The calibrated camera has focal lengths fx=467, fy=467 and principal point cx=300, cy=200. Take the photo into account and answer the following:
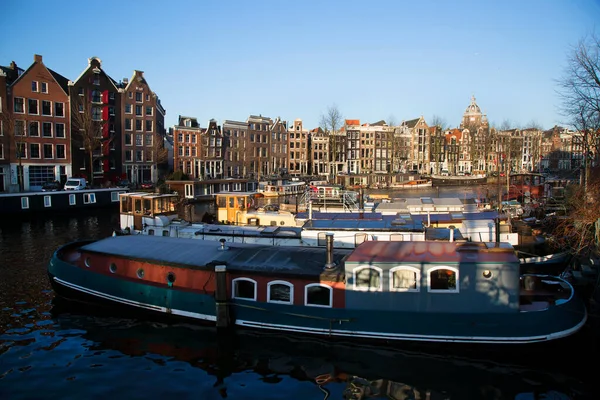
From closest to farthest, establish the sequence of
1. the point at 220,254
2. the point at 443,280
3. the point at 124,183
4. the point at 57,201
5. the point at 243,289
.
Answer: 1. the point at 443,280
2. the point at 243,289
3. the point at 220,254
4. the point at 57,201
5. the point at 124,183

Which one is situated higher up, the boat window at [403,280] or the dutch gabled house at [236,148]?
the dutch gabled house at [236,148]

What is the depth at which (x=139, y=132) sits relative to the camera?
71062mm

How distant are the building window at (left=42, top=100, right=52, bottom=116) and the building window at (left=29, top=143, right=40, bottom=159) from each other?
14.0 ft

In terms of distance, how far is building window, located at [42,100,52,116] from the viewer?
2370 inches

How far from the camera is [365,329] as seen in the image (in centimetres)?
1568

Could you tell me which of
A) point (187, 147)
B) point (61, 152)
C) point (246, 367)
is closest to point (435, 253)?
point (246, 367)

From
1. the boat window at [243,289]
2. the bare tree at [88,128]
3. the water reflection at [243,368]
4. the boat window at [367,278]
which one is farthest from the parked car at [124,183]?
the boat window at [367,278]

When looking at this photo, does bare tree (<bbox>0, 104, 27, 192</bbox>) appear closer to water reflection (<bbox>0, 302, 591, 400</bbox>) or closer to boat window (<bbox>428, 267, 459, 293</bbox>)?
water reflection (<bbox>0, 302, 591, 400</bbox>)

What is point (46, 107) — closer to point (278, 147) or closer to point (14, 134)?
point (14, 134)

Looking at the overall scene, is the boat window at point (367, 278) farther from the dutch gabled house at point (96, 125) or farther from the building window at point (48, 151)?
the building window at point (48, 151)

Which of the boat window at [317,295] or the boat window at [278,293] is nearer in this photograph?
the boat window at [317,295]

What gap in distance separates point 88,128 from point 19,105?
26.8 feet

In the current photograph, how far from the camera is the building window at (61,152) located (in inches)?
2431

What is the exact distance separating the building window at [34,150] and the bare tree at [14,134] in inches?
33.0
